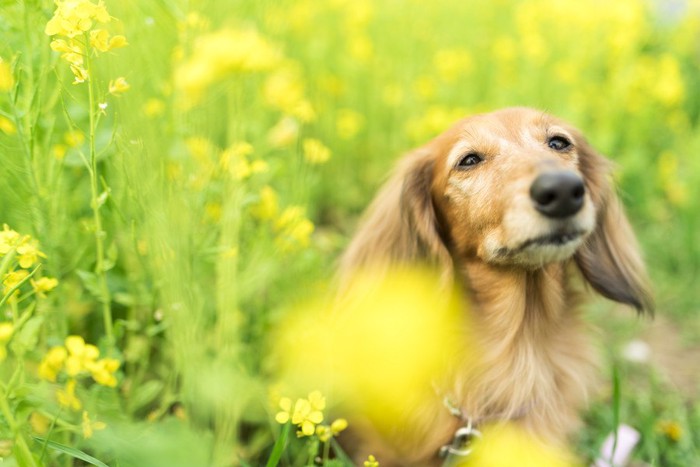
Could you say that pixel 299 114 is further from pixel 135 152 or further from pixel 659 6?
pixel 659 6

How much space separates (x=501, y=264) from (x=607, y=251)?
0.55 metres

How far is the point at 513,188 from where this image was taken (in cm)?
181

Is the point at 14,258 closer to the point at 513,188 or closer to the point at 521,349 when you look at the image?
the point at 513,188

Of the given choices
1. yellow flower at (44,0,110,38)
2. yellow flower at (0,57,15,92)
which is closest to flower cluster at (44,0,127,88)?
yellow flower at (44,0,110,38)

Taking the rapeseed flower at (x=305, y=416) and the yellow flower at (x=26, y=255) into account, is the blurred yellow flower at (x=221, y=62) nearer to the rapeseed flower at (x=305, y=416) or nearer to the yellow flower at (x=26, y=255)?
the yellow flower at (x=26, y=255)

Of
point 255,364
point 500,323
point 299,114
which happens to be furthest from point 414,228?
point 255,364

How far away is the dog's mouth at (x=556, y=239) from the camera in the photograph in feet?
5.81

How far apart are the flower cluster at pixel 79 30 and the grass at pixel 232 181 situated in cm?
2

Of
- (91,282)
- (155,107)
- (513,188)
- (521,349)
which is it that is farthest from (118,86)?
(521,349)

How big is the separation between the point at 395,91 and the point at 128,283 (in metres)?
2.23

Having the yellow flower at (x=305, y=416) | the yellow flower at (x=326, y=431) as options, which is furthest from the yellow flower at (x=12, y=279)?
the yellow flower at (x=326, y=431)

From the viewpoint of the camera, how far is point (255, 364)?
2.33 m

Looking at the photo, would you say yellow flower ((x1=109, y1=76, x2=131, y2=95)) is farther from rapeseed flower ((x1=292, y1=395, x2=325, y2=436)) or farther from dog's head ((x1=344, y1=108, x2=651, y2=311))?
dog's head ((x1=344, y1=108, x2=651, y2=311))

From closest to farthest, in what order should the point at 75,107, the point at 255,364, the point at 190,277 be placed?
the point at 190,277 → the point at 75,107 → the point at 255,364
